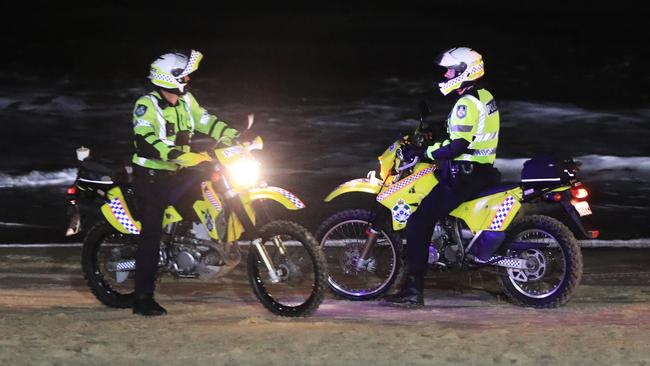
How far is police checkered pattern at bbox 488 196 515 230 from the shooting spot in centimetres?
907

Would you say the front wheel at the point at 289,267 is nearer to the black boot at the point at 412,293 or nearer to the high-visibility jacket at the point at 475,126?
the black boot at the point at 412,293

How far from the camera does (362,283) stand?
10.1m

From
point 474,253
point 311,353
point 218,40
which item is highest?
point 218,40

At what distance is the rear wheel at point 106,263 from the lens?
9.41 m

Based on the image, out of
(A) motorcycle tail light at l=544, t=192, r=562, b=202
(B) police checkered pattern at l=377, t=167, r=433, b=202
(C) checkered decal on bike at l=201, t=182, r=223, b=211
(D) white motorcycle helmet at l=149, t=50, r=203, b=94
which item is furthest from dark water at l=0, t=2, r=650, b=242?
(D) white motorcycle helmet at l=149, t=50, r=203, b=94

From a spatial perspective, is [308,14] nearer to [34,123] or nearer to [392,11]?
[392,11]

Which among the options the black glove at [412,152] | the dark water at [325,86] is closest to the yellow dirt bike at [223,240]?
the black glove at [412,152]

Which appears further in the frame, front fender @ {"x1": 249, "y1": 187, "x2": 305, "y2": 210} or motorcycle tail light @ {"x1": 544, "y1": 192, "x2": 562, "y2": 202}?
motorcycle tail light @ {"x1": 544, "y1": 192, "x2": 562, "y2": 202}

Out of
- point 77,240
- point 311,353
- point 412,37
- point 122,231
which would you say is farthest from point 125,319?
point 412,37

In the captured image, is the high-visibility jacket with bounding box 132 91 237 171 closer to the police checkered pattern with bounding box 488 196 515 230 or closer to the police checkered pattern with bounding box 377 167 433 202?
the police checkered pattern with bounding box 377 167 433 202

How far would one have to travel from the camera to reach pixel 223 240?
893 cm

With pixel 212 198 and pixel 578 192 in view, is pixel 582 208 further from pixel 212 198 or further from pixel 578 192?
pixel 212 198

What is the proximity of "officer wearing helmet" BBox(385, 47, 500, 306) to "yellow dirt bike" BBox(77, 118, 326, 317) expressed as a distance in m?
0.87

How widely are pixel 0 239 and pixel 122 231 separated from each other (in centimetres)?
396
